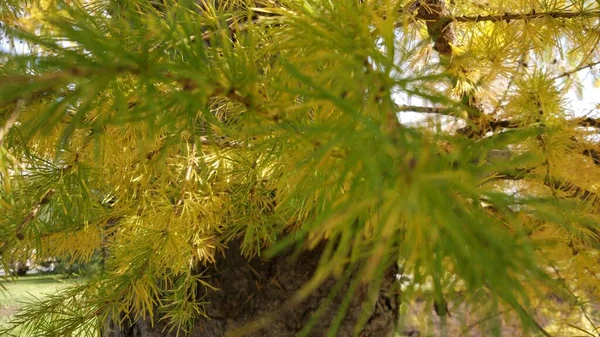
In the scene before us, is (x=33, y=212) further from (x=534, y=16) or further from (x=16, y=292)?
(x=16, y=292)

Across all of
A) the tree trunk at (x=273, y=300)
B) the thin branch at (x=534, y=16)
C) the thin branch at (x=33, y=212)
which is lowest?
the tree trunk at (x=273, y=300)

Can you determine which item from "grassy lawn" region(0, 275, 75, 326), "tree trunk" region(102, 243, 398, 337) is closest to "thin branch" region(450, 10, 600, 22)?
"tree trunk" region(102, 243, 398, 337)

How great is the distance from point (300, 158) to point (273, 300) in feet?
1.33

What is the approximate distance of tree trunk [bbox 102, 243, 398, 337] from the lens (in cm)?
62

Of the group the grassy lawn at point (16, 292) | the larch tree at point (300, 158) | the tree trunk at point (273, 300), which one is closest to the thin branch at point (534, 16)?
the larch tree at point (300, 158)

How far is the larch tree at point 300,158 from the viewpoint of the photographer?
0.65 ft

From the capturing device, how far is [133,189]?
0.57 m

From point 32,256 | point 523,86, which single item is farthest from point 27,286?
point 523,86

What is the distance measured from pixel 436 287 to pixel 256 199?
34cm

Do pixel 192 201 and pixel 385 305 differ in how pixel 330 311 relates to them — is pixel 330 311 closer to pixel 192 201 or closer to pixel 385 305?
pixel 385 305

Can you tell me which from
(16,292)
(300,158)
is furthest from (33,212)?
(16,292)

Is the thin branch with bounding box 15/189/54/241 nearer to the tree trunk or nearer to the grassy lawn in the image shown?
the grassy lawn

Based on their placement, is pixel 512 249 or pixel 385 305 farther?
pixel 385 305

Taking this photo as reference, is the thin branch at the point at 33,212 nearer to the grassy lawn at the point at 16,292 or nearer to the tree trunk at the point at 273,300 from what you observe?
the grassy lawn at the point at 16,292
